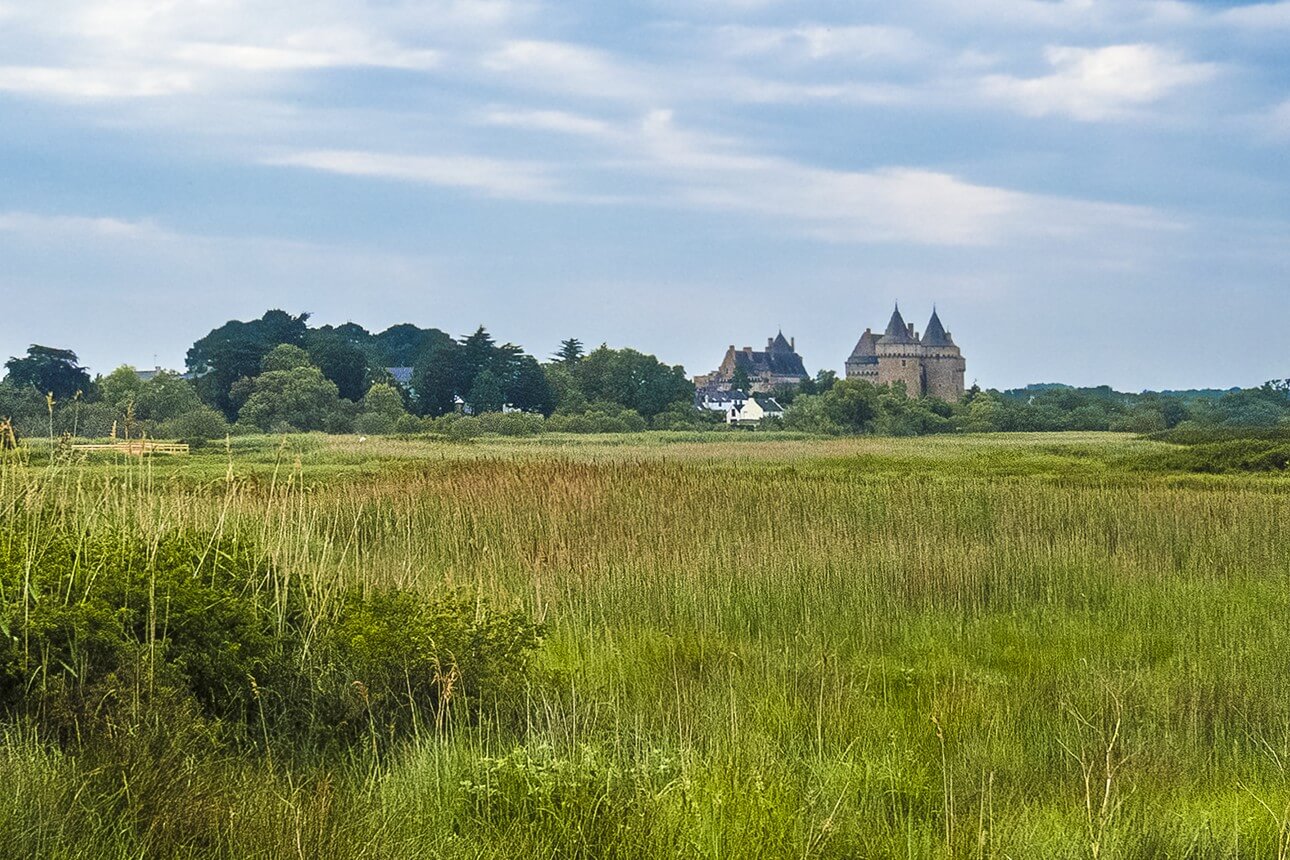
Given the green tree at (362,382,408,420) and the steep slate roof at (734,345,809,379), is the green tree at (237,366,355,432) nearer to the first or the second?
the green tree at (362,382,408,420)

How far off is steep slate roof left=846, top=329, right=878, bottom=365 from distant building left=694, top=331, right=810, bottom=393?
23.7ft

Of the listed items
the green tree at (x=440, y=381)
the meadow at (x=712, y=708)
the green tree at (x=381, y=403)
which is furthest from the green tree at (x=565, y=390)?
the meadow at (x=712, y=708)

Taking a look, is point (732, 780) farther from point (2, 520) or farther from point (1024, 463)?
point (1024, 463)

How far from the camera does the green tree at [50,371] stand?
59906 mm

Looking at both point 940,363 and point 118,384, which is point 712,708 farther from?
point 940,363

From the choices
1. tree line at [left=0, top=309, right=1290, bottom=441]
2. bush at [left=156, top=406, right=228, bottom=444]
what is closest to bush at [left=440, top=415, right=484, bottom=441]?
tree line at [left=0, top=309, right=1290, bottom=441]

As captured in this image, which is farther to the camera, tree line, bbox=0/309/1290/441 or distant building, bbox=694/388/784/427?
distant building, bbox=694/388/784/427

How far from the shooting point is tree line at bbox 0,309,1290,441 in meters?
59.0

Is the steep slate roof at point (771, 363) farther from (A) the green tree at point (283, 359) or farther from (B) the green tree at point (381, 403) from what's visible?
(B) the green tree at point (381, 403)

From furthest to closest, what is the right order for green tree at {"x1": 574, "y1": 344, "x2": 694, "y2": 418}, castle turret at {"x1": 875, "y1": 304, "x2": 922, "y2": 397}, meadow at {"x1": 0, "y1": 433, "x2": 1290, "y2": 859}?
1. castle turret at {"x1": 875, "y1": 304, "x2": 922, "y2": 397}
2. green tree at {"x1": 574, "y1": 344, "x2": 694, "y2": 418}
3. meadow at {"x1": 0, "y1": 433, "x2": 1290, "y2": 859}

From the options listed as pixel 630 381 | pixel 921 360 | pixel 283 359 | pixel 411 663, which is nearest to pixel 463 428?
pixel 283 359

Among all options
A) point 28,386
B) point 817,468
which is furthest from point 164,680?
point 28,386

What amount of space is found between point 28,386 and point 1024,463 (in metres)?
42.6

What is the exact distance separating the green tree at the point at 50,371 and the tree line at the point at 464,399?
0.21 ft
